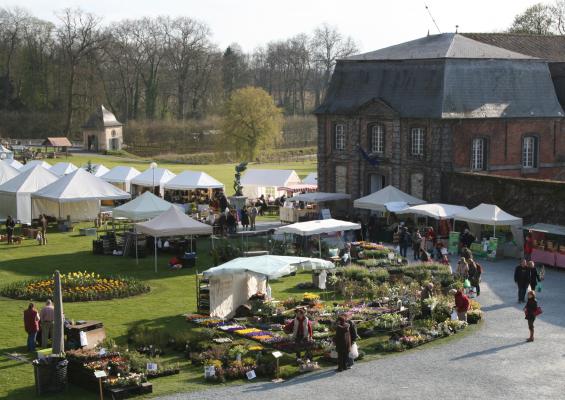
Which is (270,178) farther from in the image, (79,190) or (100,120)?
(100,120)

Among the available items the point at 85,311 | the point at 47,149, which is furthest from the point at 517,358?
the point at 47,149

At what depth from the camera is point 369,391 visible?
1834 cm

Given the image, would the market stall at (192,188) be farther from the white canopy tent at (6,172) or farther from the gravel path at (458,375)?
the gravel path at (458,375)

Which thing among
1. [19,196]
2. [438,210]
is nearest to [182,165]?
[19,196]

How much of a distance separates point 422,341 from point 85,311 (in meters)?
9.36

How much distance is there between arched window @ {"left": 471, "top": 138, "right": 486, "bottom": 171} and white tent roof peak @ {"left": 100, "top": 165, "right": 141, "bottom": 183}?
18995 millimetres

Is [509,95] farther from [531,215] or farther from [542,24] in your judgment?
[542,24]

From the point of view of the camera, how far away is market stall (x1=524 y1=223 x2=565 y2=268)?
104 ft

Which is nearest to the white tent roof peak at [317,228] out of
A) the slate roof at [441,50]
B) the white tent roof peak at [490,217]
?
the white tent roof peak at [490,217]

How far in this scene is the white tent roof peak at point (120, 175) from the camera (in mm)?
51531

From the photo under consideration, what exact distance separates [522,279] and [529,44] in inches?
1044

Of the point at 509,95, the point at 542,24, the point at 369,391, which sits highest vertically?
the point at 542,24

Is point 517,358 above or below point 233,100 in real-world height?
below

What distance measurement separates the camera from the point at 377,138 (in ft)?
148
